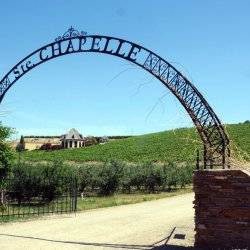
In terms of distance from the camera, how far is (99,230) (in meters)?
15.6

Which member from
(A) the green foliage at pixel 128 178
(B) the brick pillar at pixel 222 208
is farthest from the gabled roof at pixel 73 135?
(B) the brick pillar at pixel 222 208

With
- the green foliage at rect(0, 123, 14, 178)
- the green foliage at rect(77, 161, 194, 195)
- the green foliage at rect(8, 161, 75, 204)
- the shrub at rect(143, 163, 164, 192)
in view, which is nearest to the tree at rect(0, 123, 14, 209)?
the green foliage at rect(0, 123, 14, 178)

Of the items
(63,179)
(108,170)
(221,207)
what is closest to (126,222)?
(221,207)

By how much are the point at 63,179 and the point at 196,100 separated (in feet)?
52.9

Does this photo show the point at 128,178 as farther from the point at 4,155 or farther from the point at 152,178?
the point at 4,155

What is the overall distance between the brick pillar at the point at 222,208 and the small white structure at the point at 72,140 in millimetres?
123217

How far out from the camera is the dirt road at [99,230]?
12984 millimetres

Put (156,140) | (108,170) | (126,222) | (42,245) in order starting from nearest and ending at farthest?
(42,245) → (126,222) → (108,170) → (156,140)

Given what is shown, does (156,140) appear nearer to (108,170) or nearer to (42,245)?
(108,170)

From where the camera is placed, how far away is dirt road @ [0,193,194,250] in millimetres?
12984

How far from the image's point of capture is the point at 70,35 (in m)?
15.0

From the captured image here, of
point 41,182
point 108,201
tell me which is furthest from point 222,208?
point 41,182

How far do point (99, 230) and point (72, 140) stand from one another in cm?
12212

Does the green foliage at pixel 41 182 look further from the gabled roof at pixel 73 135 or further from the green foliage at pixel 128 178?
the gabled roof at pixel 73 135
